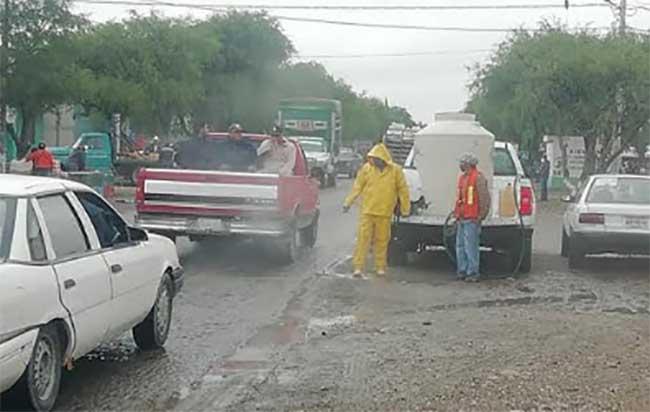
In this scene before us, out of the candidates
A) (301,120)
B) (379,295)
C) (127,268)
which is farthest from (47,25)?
(127,268)

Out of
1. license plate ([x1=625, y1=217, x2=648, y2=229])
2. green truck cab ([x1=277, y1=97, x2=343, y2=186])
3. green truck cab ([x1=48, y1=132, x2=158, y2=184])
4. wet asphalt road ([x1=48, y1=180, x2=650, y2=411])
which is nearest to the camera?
wet asphalt road ([x1=48, y1=180, x2=650, y2=411])

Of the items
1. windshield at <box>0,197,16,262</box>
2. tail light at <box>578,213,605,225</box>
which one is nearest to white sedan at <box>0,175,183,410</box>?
windshield at <box>0,197,16,262</box>

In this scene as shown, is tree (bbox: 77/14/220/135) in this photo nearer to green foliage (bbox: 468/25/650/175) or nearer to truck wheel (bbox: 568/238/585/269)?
green foliage (bbox: 468/25/650/175)

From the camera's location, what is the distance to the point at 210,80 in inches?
2352

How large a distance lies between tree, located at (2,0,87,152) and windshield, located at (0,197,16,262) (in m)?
26.6

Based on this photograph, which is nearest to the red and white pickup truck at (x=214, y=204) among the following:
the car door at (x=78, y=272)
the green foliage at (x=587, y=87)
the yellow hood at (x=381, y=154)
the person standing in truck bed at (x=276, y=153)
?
the yellow hood at (x=381, y=154)

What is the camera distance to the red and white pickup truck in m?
15.8

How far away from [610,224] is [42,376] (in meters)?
10.9

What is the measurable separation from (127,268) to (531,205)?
8.72 metres

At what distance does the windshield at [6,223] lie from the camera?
7051 millimetres

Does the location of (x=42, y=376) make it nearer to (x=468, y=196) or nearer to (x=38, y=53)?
(x=468, y=196)

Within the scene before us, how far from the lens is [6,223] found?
24.0 feet

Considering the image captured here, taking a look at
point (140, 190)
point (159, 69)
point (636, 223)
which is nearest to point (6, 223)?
point (140, 190)

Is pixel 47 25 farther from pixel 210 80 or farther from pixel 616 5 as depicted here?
pixel 210 80
